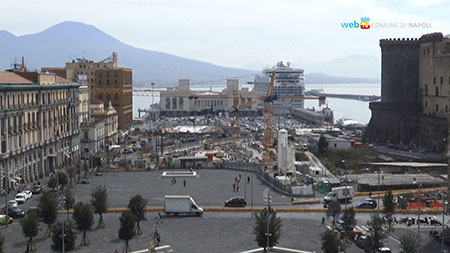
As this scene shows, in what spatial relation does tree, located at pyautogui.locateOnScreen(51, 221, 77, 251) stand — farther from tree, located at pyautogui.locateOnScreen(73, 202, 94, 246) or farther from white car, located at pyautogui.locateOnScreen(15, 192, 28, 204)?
white car, located at pyautogui.locateOnScreen(15, 192, 28, 204)

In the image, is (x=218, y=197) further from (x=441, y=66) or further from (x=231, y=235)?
(x=441, y=66)

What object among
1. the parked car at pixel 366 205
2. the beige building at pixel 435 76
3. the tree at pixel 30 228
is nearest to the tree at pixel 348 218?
Answer: the parked car at pixel 366 205

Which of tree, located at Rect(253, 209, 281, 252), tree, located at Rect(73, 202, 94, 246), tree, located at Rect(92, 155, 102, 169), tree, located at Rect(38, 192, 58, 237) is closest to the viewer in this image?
tree, located at Rect(253, 209, 281, 252)

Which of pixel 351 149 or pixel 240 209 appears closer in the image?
pixel 240 209

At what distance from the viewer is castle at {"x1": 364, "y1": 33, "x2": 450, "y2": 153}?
146ft

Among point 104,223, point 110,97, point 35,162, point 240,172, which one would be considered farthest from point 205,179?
point 110,97

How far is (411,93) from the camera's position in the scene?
4922 cm

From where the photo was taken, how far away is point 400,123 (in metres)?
48.7

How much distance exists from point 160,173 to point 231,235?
1776 centimetres

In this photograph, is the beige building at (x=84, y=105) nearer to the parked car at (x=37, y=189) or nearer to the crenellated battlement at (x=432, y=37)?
the parked car at (x=37, y=189)

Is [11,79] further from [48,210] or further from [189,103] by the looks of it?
[189,103]

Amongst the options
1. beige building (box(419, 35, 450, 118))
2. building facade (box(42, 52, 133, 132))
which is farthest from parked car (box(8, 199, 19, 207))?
building facade (box(42, 52, 133, 132))

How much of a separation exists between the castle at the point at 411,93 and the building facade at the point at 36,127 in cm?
2261

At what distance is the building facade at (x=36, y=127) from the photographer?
32.6 metres
